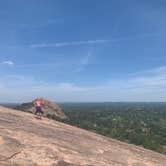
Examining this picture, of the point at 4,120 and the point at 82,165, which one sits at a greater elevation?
the point at 4,120

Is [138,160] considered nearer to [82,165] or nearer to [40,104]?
[82,165]

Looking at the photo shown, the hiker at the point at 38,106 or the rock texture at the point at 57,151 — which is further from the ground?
the hiker at the point at 38,106

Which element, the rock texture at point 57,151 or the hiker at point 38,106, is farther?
the hiker at point 38,106

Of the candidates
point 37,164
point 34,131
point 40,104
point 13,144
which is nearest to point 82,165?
point 37,164

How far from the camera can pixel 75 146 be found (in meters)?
9.09

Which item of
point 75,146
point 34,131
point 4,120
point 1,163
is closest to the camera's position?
point 1,163

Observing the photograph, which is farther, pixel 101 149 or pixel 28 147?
pixel 101 149

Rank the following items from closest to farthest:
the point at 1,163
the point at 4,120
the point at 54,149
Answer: the point at 1,163 → the point at 54,149 → the point at 4,120

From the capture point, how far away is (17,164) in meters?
7.13

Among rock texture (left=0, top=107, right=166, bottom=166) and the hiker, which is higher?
the hiker

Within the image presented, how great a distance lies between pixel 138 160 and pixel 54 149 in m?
2.69

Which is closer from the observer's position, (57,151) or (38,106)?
(57,151)

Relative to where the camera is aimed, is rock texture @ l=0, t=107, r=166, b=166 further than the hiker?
No

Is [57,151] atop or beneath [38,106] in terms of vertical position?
beneath
